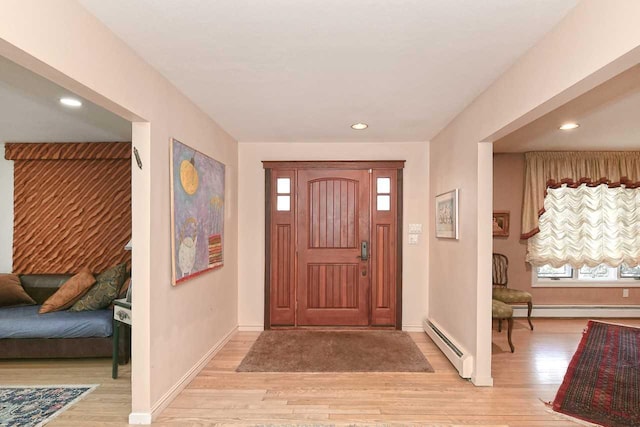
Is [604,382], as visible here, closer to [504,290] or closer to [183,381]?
[504,290]

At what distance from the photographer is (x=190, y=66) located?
2336 millimetres

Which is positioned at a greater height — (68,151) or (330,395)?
(68,151)

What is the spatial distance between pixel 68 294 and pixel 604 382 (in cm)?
524

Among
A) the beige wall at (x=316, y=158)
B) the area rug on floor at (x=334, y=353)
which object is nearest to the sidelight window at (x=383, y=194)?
the beige wall at (x=316, y=158)

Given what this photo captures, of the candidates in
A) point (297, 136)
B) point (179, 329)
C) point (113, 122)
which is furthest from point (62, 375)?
point (297, 136)

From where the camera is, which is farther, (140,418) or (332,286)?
(332,286)

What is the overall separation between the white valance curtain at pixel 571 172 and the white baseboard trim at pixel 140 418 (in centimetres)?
496

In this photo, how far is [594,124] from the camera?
3.57m

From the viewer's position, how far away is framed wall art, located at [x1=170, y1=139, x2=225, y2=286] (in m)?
2.69

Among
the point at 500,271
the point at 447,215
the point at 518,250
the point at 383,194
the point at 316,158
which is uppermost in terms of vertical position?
the point at 316,158

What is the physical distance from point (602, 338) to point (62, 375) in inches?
232

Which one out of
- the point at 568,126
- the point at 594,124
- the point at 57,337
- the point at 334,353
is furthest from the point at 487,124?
the point at 57,337

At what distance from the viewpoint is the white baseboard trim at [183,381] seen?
249 cm

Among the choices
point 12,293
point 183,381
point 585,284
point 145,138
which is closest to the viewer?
point 145,138
